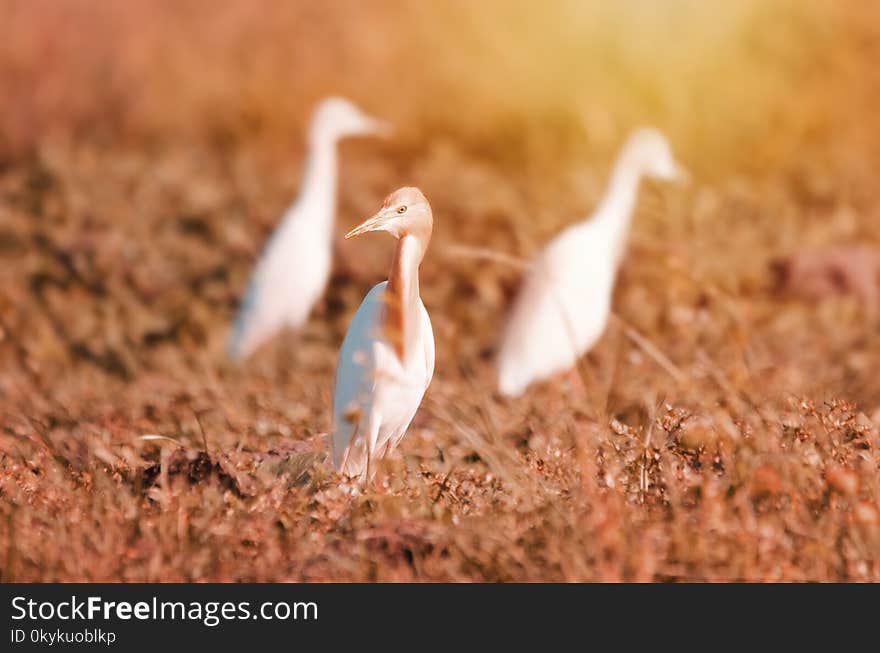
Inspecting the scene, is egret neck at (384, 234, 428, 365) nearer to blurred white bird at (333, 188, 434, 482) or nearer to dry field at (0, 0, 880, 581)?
blurred white bird at (333, 188, 434, 482)

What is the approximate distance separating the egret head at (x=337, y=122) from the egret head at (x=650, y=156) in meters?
1.48

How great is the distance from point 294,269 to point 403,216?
2.97m

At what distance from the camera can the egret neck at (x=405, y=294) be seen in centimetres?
296

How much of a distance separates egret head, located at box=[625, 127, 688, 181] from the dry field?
0.29m

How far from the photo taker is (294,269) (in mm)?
5902

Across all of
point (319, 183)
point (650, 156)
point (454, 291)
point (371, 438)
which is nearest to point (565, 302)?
point (650, 156)

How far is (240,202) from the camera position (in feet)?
24.0

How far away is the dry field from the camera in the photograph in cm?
264

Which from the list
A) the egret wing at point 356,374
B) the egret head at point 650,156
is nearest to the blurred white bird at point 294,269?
the egret head at point 650,156

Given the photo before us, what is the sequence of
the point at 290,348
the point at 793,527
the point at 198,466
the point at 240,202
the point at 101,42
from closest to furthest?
1. the point at 793,527
2. the point at 198,466
3. the point at 290,348
4. the point at 240,202
5. the point at 101,42

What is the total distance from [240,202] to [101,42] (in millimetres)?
3904

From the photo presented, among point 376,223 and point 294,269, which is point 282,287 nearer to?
point 294,269
